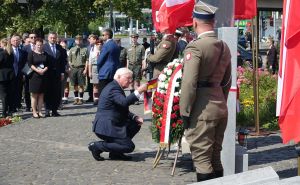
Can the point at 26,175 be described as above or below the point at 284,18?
below

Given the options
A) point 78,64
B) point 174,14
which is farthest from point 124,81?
point 78,64

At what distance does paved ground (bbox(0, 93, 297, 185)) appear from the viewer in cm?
897

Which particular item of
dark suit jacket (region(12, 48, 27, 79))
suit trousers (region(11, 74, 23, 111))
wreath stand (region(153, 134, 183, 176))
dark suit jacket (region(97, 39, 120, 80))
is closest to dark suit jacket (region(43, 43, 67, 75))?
dark suit jacket (region(12, 48, 27, 79))

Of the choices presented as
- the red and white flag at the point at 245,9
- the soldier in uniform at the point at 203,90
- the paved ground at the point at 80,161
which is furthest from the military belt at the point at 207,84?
the red and white flag at the point at 245,9

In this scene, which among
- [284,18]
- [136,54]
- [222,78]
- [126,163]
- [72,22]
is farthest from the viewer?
[72,22]

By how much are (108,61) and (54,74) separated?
1910mm

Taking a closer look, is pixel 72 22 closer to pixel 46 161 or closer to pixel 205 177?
pixel 46 161

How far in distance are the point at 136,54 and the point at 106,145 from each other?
965 centimetres

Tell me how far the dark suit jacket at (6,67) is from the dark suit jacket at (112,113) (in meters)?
6.32

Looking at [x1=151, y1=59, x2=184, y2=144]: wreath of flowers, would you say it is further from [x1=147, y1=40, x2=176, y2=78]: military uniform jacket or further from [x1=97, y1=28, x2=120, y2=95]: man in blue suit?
[x1=97, y1=28, x2=120, y2=95]: man in blue suit

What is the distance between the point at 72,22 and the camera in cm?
3738

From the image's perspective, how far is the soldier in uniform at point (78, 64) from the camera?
19328 millimetres

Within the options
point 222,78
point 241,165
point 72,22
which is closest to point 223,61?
point 222,78

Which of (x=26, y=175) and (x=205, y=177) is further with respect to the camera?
(x=26, y=175)
